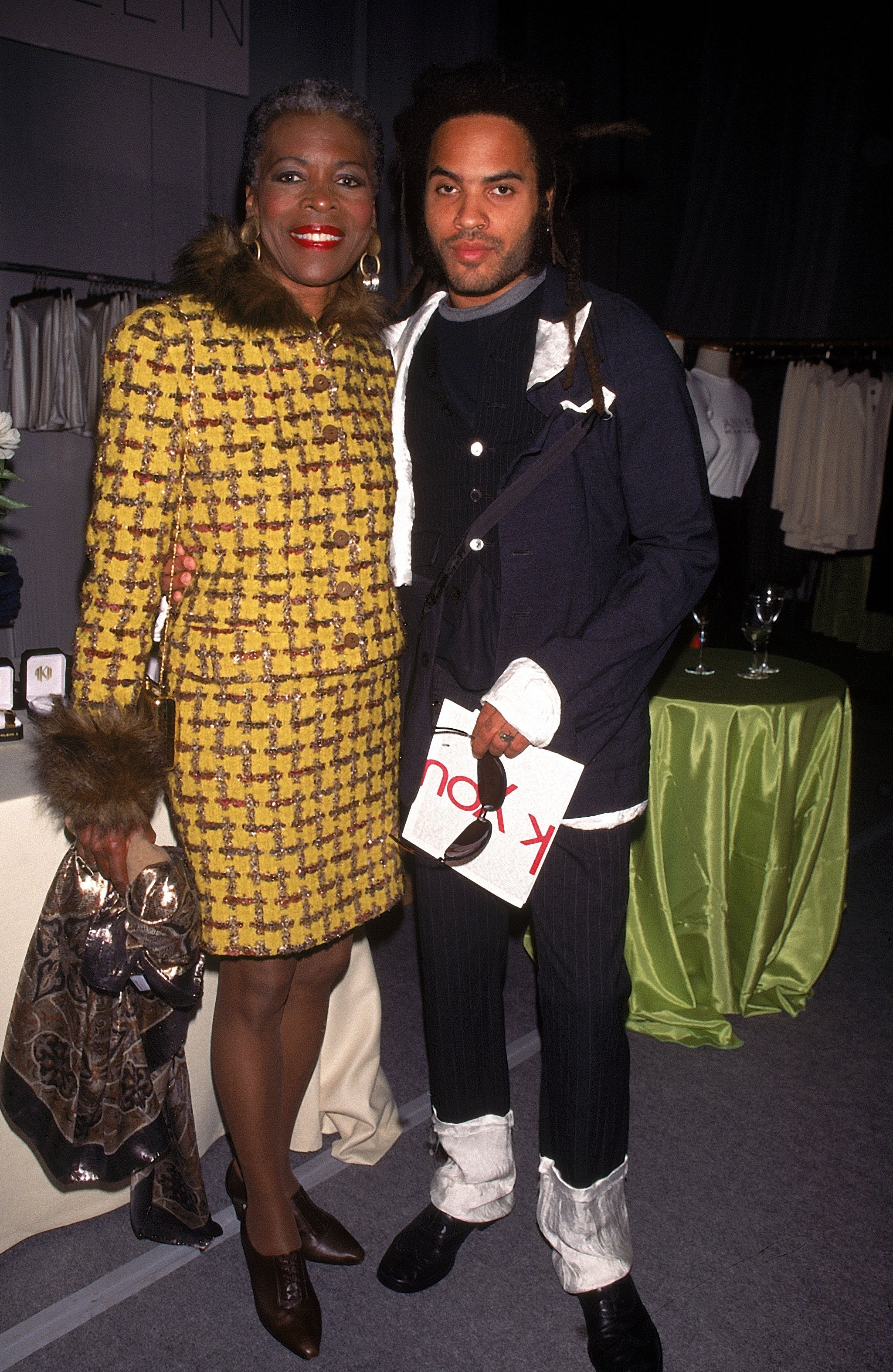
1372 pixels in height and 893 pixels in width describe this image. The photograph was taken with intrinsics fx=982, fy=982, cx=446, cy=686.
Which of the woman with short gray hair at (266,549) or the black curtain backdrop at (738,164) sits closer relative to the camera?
the woman with short gray hair at (266,549)

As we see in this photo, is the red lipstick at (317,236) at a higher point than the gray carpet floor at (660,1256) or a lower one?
higher

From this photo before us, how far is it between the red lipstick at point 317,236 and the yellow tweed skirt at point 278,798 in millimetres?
619

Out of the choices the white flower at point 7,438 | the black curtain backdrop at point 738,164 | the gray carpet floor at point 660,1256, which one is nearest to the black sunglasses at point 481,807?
the gray carpet floor at point 660,1256

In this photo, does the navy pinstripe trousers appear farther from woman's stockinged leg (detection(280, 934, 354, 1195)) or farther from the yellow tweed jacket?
the yellow tweed jacket

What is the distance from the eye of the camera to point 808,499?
16.8 feet

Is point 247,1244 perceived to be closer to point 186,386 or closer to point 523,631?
point 523,631

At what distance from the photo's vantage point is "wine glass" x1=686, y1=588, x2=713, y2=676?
267cm

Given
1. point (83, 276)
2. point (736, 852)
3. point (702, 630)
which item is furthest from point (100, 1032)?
point (83, 276)

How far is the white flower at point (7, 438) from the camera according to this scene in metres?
1.83

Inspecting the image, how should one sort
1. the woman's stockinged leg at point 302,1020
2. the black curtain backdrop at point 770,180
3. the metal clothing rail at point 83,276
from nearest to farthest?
the woman's stockinged leg at point 302,1020 → the metal clothing rail at point 83,276 → the black curtain backdrop at point 770,180

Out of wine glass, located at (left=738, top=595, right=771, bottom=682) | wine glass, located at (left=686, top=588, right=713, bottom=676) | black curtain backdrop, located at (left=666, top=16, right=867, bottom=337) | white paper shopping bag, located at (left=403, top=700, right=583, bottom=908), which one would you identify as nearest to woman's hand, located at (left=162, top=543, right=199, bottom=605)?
white paper shopping bag, located at (left=403, top=700, right=583, bottom=908)

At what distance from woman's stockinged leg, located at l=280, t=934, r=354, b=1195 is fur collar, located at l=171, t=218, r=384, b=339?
A: 1.00 meters

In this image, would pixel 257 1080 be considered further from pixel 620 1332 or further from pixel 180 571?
pixel 180 571

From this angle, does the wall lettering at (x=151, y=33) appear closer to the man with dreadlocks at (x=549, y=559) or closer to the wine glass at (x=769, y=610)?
the man with dreadlocks at (x=549, y=559)
